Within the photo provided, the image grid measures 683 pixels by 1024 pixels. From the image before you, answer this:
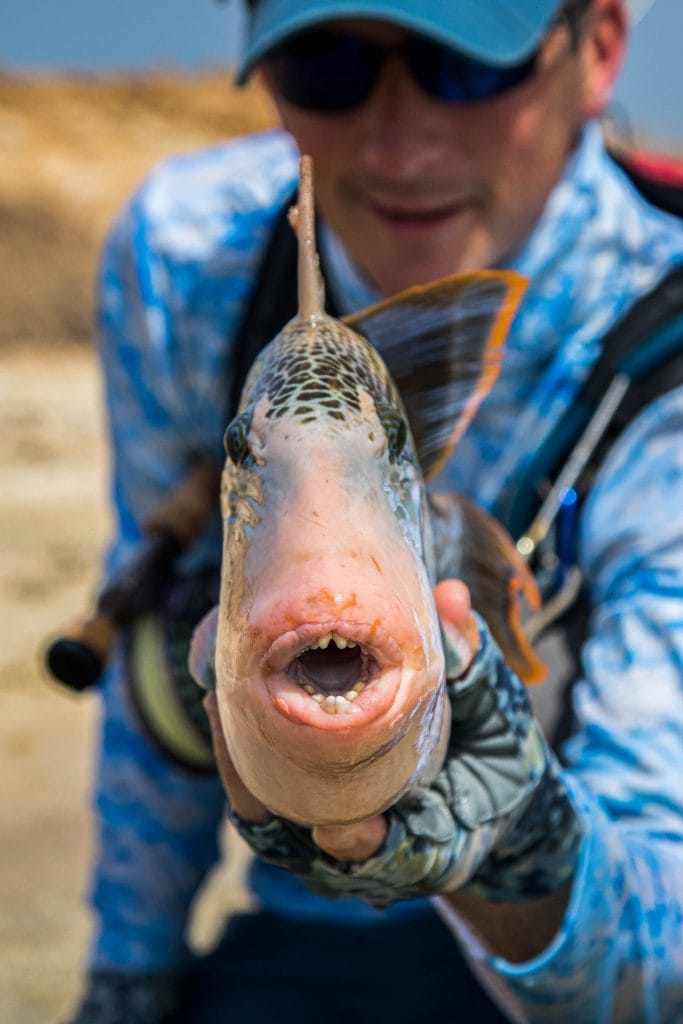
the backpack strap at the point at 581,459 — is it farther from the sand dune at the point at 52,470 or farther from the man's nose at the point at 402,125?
the sand dune at the point at 52,470

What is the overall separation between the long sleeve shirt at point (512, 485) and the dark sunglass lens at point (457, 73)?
9.2 inches

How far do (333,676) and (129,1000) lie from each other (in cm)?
129

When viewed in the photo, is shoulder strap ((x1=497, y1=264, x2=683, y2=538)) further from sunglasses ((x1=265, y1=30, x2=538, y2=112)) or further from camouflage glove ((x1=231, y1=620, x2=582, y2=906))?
camouflage glove ((x1=231, y1=620, x2=582, y2=906))

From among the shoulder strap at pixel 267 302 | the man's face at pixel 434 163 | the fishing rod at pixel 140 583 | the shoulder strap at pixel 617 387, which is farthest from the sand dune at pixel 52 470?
the man's face at pixel 434 163

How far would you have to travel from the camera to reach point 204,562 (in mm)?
1589

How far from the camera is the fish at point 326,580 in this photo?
65 centimetres

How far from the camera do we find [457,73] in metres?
1.28

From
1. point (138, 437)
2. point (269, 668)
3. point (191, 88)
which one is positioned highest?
point (269, 668)

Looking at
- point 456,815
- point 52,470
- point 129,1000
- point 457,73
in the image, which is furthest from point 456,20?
point 52,470

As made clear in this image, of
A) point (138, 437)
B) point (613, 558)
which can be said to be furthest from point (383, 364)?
point (138, 437)

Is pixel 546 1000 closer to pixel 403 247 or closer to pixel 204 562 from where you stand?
pixel 204 562

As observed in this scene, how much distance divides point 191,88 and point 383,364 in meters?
15.5

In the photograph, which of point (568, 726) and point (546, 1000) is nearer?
point (546, 1000)

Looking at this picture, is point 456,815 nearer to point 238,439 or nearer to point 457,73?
point 238,439
